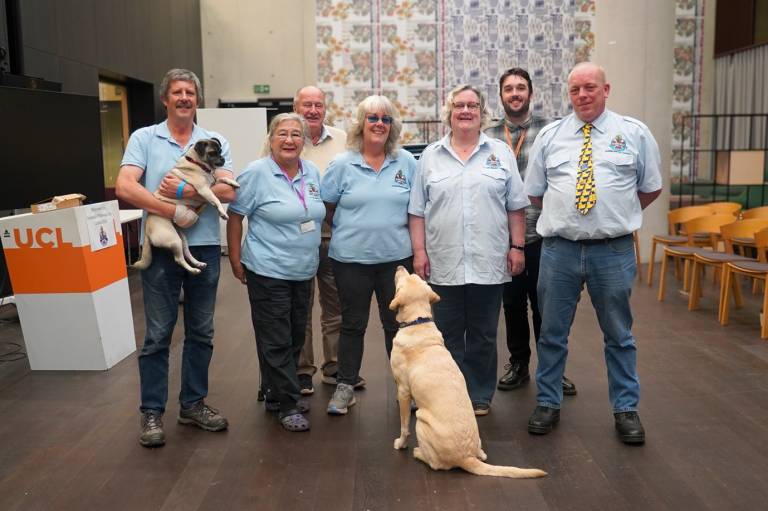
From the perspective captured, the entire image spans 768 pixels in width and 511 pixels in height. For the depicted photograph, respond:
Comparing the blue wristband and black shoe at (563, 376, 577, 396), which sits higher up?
the blue wristband

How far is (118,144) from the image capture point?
361 inches

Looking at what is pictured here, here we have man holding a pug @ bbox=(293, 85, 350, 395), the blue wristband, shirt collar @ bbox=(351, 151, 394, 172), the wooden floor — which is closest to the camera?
the wooden floor

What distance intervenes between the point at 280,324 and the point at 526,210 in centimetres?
138

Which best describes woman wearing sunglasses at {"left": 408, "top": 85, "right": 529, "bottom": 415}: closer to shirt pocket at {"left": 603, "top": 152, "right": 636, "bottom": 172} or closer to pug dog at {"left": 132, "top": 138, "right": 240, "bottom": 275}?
shirt pocket at {"left": 603, "top": 152, "right": 636, "bottom": 172}

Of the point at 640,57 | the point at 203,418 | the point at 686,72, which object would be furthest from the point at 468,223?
the point at 686,72

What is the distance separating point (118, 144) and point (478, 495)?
7.87 m

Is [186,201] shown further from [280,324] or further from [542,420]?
[542,420]

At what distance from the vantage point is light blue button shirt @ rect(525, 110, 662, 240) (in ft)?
9.93

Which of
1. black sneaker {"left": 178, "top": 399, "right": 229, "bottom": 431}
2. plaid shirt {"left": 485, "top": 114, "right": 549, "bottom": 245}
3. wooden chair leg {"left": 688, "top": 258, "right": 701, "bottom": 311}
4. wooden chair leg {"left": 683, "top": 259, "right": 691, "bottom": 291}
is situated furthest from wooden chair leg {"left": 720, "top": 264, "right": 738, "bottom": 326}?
black sneaker {"left": 178, "top": 399, "right": 229, "bottom": 431}

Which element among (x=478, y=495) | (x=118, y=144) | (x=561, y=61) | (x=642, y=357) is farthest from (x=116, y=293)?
(x=561, y=61)

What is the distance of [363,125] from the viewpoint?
3.29 meters

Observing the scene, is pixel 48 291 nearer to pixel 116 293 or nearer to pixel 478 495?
pixel 116 293

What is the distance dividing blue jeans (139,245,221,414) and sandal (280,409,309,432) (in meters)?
0.42

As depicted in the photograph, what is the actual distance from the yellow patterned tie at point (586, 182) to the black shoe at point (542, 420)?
3.01ft
